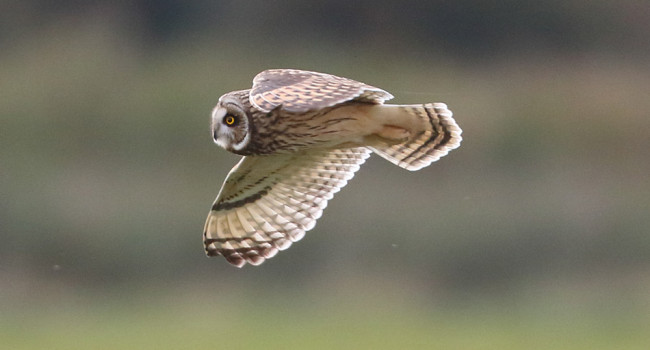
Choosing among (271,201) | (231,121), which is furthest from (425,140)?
(231,121)

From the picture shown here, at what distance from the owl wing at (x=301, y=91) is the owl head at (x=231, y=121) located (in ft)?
0.73

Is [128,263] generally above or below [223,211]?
below

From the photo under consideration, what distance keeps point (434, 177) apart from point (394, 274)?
0.93 m

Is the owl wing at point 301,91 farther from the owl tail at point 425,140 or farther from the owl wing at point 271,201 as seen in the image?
the owl wing at point 271,201

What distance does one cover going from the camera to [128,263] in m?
13.5

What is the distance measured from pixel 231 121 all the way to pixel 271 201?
0.59 m

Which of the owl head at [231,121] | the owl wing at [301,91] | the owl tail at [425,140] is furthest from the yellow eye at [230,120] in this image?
the owl tail at [425,140]

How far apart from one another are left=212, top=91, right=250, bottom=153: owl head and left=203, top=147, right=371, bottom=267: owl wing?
0.29 m

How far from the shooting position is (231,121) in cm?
505

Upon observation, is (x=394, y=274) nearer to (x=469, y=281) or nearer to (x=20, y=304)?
(x=469, y=281)

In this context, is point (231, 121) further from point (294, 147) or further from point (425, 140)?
point (425, 140)

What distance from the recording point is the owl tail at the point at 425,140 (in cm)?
528

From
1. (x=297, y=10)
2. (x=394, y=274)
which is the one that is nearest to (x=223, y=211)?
(x=394, y=274)

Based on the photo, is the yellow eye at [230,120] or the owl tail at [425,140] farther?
the owl tail at [425,140]
